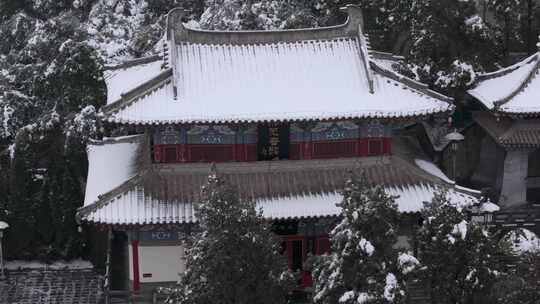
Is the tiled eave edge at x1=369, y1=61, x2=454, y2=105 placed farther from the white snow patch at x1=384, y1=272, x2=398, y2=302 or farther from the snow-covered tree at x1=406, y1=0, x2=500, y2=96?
the snow-covered tree at x1=406, y1=0, x2=500, y2=96

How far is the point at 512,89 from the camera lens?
2691 cm

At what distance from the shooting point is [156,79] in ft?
69.7

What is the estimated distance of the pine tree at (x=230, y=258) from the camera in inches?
648

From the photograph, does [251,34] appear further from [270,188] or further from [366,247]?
[366,247]

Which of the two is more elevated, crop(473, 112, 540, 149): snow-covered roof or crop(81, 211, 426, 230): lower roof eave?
crop(473, 112, 540, 149): snow-covered roof

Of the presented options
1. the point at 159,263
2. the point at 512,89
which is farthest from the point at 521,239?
the point at 159,263

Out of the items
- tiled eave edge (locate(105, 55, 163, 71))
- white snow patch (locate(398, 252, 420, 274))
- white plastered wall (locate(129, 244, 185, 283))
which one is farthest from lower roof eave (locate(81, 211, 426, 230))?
tiled eave edge (locate(105, 55, 163, 71))

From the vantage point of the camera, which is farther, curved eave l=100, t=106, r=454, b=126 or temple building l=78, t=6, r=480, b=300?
temple building l=78, t=6, r=480, b=300

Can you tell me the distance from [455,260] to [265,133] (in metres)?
7.28

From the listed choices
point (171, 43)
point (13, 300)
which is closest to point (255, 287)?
point (171, 43)

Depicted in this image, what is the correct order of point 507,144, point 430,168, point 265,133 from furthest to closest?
1. point 507,144
2. point 430,168
3. point 265,133

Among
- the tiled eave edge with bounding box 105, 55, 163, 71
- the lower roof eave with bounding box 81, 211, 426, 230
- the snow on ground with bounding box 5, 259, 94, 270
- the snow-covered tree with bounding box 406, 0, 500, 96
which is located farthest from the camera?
the snow on ground with bounding box 5, 259, 94, 270

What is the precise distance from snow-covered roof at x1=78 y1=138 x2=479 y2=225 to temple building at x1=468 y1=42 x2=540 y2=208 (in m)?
5.41

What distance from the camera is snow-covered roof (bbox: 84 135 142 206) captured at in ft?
74.7
